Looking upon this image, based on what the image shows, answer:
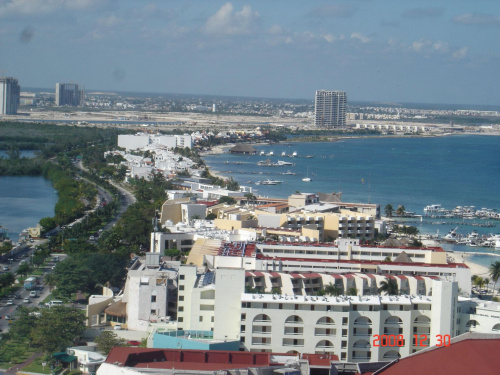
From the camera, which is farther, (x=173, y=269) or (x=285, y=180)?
(x=285, y=180)

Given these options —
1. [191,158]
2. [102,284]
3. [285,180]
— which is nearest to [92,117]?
[191,158]

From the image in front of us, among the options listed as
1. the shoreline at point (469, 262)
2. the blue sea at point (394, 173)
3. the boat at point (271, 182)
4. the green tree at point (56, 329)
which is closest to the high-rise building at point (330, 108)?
the blue sea at point (394, 173)

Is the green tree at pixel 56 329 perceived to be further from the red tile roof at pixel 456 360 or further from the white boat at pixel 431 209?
the white boat at pixel 431 209

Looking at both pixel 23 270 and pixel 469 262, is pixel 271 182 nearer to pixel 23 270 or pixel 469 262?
pixel 469 262

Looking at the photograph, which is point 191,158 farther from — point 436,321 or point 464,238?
point 436,321

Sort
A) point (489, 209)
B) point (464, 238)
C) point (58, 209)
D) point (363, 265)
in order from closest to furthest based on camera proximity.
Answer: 1. point (363, 265)
2. point (464, 238)
3. point (58, 209)
4. point (489, 209)

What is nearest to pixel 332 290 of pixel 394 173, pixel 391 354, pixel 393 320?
pixel 393 320
